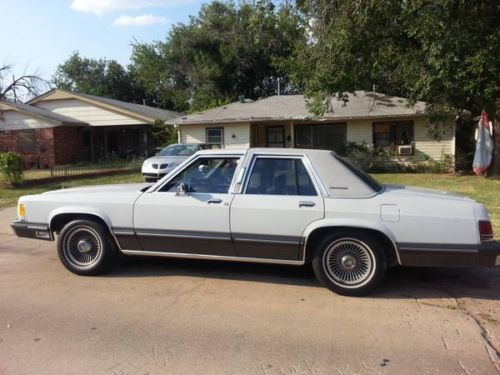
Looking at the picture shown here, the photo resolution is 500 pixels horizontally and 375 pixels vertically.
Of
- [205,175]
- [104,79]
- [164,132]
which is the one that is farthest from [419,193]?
[104,79]

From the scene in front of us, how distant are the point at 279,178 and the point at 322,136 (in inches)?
751

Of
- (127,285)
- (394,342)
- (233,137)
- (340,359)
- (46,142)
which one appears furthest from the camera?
(46,142)

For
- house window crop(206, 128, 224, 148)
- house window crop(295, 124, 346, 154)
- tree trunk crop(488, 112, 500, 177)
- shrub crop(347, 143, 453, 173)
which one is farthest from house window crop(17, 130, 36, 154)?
tree trunk crop(488, 112, 500, 177)

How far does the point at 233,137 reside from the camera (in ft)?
79.7

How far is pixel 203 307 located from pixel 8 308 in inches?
76.4

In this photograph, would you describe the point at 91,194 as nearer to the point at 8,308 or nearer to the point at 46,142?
the point at 8,308

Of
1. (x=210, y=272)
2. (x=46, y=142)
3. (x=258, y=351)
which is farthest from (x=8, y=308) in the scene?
(x=46, y=142)

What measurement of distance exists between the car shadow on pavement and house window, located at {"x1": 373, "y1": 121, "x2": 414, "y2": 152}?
17.0 metres

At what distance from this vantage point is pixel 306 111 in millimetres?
23672

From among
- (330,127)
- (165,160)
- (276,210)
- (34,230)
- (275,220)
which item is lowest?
(34,230)

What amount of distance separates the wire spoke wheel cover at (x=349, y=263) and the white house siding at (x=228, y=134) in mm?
18503

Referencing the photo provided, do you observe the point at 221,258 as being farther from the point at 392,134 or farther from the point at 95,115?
the point at 95,115

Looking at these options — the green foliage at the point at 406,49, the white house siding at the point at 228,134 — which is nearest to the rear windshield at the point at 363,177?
the green foliage at the point at 406,49

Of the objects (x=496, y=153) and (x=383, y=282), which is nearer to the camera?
(x=383, y=282)
